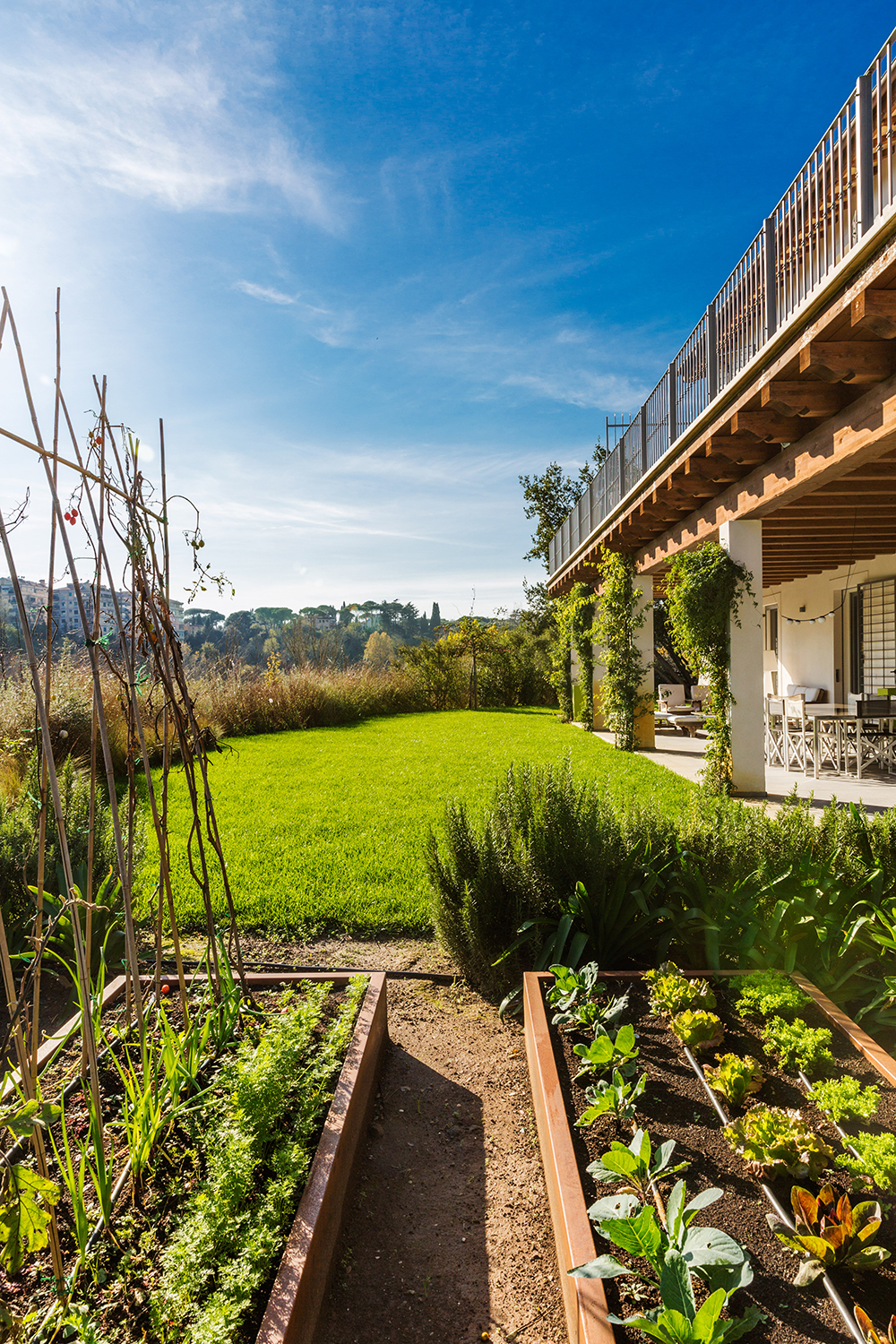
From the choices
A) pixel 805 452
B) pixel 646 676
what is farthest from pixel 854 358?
pixel 646 676

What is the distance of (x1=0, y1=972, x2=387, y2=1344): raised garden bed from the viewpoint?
4.28 ft

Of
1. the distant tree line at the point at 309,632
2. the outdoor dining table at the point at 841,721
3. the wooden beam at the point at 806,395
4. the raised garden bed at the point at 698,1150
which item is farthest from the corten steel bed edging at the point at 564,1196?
the outdoor dining table at the point at 841,721

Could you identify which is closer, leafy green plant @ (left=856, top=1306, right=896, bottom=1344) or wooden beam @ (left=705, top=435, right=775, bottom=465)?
leafy green plant @ (left=856, top=1306, right=896, bottom=1344)

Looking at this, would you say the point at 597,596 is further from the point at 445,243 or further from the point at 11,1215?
the point at 11,1215

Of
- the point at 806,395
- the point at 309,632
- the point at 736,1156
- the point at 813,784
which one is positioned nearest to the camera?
the point at 736,1156

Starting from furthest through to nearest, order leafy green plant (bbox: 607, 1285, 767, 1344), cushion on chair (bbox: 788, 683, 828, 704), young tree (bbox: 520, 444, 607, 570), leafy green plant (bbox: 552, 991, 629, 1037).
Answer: young tree (bbox: 520, 444, 607, 570)
cushion on chair (bbox: 788, 683, 828, 704)
leafy green plant (bbox: 552, 991, 629, 1037)
leafy green plant (bbox: 607, 1285, 767, 1344)

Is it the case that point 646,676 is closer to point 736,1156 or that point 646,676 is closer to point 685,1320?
point 736,1156

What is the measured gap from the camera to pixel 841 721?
8.03m

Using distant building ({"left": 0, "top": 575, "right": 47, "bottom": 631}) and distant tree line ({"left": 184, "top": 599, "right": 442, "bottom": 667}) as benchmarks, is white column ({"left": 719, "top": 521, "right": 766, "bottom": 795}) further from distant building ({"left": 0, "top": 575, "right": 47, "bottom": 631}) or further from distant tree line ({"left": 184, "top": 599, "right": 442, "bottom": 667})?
distant building ({"left": 0, "top": 575, "right": 47, "bottom": 631})

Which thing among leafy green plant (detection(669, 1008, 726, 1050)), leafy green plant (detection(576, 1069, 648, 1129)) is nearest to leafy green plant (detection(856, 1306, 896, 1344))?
leafy green plant (detection(576, 1069, 648, 1129))

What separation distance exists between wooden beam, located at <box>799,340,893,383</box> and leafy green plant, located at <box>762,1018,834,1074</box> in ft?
12.5

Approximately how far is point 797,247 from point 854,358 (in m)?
1.70

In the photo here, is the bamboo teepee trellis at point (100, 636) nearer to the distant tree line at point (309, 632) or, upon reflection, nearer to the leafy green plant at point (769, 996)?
the distant tree line at point (309, 632)

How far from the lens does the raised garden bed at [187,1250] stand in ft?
4.28
